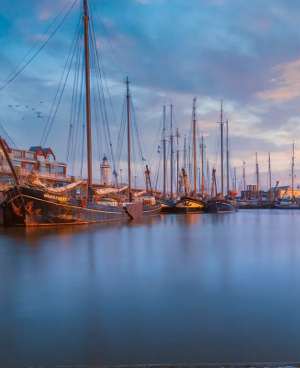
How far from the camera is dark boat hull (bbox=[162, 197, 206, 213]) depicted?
66.2 metres

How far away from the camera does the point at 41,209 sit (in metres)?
29.2

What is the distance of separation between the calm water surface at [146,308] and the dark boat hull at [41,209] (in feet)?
36.9

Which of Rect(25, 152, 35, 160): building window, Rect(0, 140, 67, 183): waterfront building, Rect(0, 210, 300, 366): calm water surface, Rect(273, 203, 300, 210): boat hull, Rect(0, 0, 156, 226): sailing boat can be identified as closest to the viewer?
Rect(0, 210, 300, 366): calm water surface

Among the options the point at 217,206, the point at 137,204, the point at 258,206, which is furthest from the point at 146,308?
the point at 258,206

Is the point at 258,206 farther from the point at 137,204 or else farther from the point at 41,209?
the point at 41,209

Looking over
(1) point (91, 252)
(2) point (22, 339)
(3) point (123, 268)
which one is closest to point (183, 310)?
(2) point (22, 339)

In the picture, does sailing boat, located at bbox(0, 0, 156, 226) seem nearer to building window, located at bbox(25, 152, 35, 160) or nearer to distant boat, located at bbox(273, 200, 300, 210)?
building window, located at bbox(25, 152, 35, 160)

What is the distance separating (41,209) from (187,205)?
40.1m

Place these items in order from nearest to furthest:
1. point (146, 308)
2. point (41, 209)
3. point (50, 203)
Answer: point (146, 308)
point (50, 203)
point (41, 209)

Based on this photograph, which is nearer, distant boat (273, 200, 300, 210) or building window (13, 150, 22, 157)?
building window (13, 150, 22, 157)

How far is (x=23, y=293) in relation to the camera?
32.0ft

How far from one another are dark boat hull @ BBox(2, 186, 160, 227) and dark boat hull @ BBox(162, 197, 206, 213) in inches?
1366

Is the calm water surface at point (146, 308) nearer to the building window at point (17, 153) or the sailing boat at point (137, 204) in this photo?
the sailing boat at point (137, 204)

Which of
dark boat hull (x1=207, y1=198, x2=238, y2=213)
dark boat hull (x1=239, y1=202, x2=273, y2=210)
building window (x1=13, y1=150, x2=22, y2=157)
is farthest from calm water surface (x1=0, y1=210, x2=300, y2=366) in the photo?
dark boat hull (x1=239, y1=202, x2=273, y2=210)
